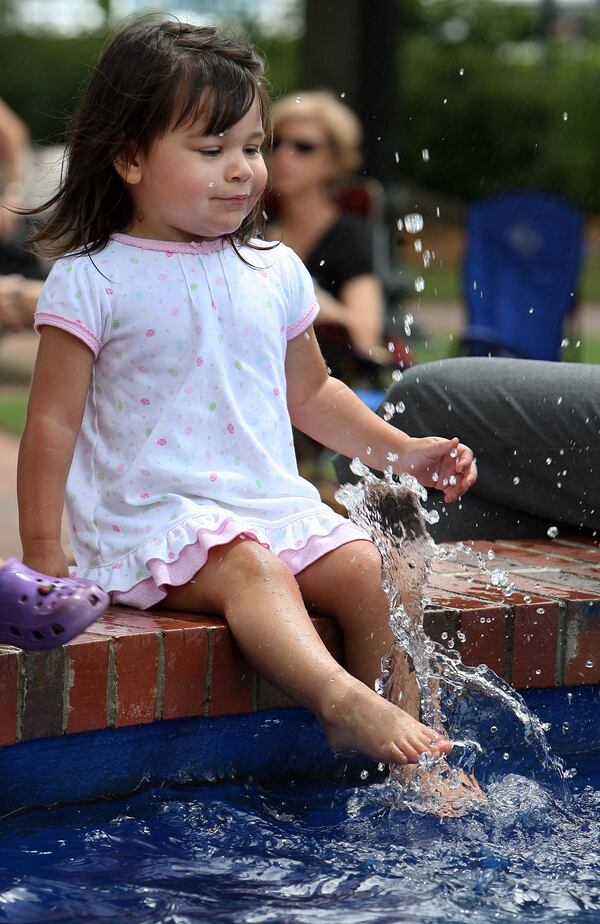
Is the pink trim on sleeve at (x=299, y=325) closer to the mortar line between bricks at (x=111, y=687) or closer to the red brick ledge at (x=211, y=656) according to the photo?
the red brick ledge at (x=211, y=656)

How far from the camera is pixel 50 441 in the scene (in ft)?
8.31

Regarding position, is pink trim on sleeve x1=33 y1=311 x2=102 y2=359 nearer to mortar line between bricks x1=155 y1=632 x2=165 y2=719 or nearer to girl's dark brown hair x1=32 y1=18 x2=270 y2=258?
girl's dark brown hair x1=32 y1=18 x2=270 y2=258

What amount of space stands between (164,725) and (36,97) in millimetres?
21789

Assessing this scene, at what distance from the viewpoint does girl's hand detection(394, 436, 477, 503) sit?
9.18 feet

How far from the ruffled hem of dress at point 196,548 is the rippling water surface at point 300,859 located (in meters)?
0.37

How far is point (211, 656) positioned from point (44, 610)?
0.36 metres

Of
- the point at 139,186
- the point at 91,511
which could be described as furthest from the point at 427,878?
the point at 139,186

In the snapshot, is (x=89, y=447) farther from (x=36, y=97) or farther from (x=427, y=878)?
(x=36, y=97)

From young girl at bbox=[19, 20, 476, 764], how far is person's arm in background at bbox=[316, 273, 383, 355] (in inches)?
111

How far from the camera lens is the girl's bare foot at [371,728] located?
7.30 feet

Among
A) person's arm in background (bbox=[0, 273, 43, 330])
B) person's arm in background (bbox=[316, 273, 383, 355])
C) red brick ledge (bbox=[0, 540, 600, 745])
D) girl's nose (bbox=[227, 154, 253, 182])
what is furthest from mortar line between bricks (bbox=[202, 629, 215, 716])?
person's arm in background (bbox=[316, 273, 383, 355])

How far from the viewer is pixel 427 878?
6.97 feet

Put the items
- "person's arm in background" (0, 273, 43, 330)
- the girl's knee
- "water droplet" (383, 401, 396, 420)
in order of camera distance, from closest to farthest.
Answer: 1. the girl's knee
2. "water droplet" (383, 401, 396, 420)
3. "person's arm in background" (0, 273, 43, 330)

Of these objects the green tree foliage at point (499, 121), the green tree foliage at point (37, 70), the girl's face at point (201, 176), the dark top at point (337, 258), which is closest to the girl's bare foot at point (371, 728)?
the girl's face at point (201, 176)
